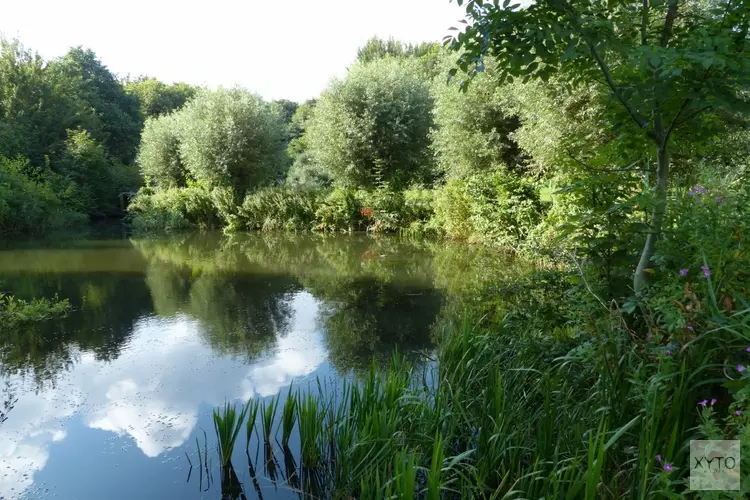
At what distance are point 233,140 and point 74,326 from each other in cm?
1347

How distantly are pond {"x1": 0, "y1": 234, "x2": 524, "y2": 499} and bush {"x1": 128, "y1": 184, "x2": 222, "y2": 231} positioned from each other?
780cm

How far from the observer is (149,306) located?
8109mm

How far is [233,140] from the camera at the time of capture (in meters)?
19.3

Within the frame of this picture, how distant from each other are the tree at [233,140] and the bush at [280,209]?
1230mm

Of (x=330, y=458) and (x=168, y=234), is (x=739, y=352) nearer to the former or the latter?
(x=330, y=458)

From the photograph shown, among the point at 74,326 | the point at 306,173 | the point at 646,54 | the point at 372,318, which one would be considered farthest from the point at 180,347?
the point at 306,173

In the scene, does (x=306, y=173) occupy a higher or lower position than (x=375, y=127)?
lower

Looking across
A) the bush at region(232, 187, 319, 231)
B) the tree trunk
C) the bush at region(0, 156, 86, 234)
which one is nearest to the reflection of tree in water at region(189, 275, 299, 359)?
the tree trunk

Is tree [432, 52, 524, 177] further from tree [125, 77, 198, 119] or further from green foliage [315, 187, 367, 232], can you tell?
tree [125, 77, 198, 119]

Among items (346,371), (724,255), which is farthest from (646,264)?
(346,371)

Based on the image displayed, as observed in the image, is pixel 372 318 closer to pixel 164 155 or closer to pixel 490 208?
pixel 490 208

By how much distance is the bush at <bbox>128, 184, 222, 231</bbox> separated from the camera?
2039 cm

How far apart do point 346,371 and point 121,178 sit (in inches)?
953

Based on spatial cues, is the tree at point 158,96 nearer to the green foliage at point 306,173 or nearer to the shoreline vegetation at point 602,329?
the green foliage at point 306,173
